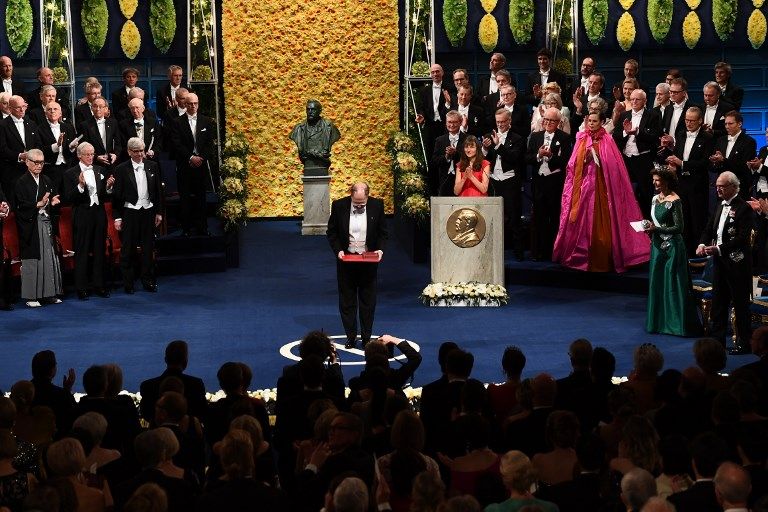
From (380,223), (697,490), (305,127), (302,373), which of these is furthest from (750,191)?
(697,490)

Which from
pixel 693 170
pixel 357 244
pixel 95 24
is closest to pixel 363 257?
pixel 357 244

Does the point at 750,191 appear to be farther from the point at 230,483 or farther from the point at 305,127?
the point at 230,483

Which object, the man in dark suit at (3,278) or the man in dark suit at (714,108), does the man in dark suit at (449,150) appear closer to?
the man in dark suit at (714,108)

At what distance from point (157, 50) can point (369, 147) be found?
3.53 m

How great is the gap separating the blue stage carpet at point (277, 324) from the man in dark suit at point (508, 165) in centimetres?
87

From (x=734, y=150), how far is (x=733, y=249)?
308 cm

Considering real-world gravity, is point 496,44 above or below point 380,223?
above

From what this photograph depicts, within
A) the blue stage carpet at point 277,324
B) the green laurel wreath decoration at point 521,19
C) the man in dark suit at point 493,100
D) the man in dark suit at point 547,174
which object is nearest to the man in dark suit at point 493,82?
→ the man in dark suit at point 493,100

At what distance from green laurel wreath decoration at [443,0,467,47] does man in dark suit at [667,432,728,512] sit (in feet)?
45.9

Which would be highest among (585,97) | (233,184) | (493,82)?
(493,82)

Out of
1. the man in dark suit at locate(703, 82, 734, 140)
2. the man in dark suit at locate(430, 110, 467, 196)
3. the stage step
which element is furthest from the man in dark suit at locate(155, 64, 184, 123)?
the man in dark suit at locate(703, 82, 734, 140)

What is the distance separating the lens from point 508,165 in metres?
15.3

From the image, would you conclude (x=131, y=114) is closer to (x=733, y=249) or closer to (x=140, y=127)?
(x=140, y=127)

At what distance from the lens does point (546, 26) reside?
19.1 m
